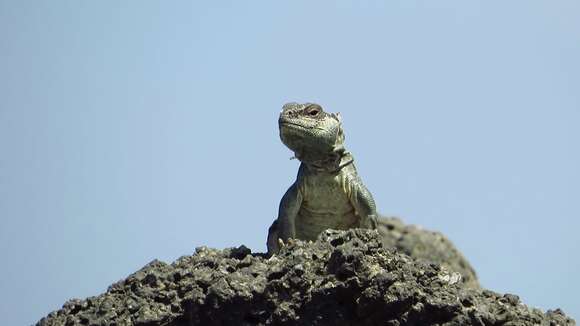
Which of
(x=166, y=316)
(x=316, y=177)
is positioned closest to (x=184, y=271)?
(x=166, y=316)

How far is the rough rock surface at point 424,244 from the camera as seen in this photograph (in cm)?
3638

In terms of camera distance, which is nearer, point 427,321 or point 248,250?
point 427,321

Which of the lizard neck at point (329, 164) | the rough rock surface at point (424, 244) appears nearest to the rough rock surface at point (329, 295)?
the lizard neck at point (329, 164)

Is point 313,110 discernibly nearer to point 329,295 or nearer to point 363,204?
point 363,204

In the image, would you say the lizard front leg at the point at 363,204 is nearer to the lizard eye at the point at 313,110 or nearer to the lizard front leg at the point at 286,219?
the lizard front leg at the point at 286,219

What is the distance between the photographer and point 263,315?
17078mm

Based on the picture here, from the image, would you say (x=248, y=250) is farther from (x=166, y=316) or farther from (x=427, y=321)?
(x=427, y=321)

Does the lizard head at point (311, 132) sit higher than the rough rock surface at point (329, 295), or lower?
higher

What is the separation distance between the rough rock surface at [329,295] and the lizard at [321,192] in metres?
3.32

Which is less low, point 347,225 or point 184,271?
point 347,225

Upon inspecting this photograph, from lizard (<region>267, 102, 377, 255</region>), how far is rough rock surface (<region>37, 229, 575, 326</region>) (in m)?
3.32

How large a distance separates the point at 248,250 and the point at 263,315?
237 centimetres

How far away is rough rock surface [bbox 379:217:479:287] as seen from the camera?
119ft

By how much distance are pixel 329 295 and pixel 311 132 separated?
176 inches
